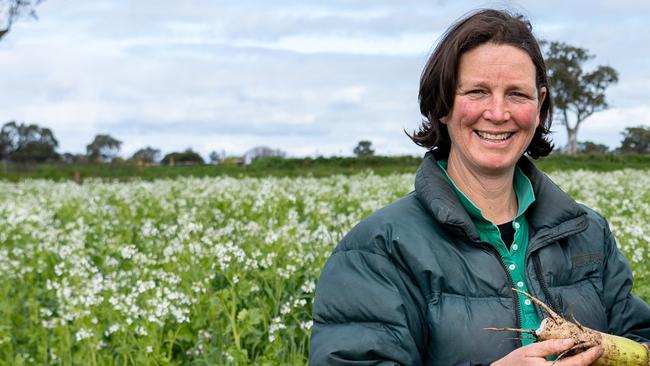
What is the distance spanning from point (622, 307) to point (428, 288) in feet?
3.13

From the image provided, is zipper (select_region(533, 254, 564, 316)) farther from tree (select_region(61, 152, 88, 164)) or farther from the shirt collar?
tree (select_region(61, 152, 88, 164))

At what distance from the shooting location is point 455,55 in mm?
3111

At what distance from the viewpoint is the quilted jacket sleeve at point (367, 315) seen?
2.76 m

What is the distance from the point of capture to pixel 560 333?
2.73 metres

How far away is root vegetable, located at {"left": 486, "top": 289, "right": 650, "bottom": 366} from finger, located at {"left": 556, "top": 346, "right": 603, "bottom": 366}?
26 millimetres

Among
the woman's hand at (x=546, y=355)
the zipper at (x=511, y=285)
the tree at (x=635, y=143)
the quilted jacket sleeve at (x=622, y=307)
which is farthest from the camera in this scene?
the tree at (x=635, y=143)

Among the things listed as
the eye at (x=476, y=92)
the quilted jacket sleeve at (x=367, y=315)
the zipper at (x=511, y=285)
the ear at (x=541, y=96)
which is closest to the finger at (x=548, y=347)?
the zipper at (x=511, y=285)

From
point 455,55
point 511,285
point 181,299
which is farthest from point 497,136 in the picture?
point 181,299

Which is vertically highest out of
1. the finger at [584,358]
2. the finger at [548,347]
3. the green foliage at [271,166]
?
the green foliage at [271,166]

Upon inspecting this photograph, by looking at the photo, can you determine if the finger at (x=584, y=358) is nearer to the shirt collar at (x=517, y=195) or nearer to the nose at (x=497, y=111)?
the shirt collar at (x=517, y=195)

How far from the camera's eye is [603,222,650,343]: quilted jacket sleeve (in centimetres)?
333

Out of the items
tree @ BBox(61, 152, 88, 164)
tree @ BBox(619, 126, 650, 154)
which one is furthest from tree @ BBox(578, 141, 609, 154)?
tree @ BBox(61, 152, 88, 164)

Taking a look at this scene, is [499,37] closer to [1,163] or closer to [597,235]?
[597,235]

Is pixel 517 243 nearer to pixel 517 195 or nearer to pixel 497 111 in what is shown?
pixel 517 195
